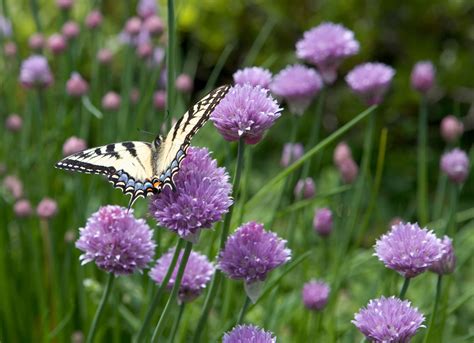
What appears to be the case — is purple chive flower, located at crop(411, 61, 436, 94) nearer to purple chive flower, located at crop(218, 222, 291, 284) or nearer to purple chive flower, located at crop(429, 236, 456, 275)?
purple chive flower, located at crop(429, 236, 456, 275)

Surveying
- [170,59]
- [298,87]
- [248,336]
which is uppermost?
[298,87]

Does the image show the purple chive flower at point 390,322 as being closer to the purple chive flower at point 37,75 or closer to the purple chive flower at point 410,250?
the purple chive flower at point 410,250

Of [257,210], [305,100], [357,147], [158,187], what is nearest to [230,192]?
[158,187]

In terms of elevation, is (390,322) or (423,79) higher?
(423,79)

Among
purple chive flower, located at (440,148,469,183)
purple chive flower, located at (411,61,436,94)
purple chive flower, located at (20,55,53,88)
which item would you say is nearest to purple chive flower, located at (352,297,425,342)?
purple chive flower, located at (440,148,469,183)

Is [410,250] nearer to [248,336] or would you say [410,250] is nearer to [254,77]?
[248,336]

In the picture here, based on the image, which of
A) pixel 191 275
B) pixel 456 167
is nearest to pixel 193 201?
pixel 191 275

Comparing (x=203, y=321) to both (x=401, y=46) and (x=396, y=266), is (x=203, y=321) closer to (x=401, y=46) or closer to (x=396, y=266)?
(x=396, y=266)

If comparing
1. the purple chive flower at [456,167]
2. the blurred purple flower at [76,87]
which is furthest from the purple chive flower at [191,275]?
the blurred purple flower at [76,87]
